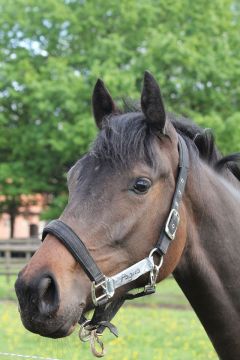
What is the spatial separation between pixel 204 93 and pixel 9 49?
7.70 meters

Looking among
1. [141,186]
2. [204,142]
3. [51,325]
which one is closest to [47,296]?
[51,325]

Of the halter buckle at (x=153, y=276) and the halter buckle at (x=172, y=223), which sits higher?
the halter buckle at (x=172, y=223)

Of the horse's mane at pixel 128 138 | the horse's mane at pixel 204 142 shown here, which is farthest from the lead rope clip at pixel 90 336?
the horse's mane at pixel 204 142

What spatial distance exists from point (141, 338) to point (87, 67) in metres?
13.3

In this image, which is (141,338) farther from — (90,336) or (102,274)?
(102,274)

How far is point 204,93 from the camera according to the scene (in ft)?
65.4

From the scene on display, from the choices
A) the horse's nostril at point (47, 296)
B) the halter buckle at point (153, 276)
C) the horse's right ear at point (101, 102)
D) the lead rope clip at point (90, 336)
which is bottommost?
the lead rope clip at point (90, 336)

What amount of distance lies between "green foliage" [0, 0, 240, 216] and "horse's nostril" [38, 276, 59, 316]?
15.8 m

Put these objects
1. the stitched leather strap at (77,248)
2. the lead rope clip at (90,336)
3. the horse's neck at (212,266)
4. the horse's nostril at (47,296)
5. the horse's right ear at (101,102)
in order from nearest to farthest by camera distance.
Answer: the horse's nostril at (47,296) < the stitched leather strap at (77,248) < the lead rope clip at (90,336) < the horse's neck at (212,266) < the horse's right ear at (101,102)

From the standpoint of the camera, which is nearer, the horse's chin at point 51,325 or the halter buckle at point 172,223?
the horse's chin at point 51,325

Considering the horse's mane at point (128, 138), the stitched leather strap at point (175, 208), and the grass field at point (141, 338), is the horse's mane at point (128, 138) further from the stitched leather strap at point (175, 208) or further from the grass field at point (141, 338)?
the grass field at point (141, 338)

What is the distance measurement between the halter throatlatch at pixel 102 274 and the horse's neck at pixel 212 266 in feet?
0.61

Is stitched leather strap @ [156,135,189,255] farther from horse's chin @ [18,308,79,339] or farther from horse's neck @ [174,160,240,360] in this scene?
horse's chin @ [18,308,79,339]

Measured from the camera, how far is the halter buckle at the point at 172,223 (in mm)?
2623
